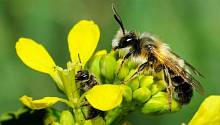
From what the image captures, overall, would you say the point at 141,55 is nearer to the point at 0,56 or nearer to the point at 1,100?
the point at 1,100

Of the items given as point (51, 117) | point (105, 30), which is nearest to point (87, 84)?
point (51, 117)

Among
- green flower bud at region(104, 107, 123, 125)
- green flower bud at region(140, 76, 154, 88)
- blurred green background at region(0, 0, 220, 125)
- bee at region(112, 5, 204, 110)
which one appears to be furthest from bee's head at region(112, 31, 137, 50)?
blurred green background at region(0, 0, 220, 125)

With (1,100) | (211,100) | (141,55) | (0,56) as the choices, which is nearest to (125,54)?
(141,55)

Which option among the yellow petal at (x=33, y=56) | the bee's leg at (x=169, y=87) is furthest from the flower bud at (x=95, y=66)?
the bee's leg at (x=169, y=87)

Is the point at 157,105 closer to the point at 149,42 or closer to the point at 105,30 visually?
the point at 149,42

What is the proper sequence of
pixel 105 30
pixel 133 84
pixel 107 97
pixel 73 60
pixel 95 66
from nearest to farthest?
1. pixel 107 97
2. pixel 133 84
3. pixel 95 66
4. pixel 73 60
5. pixel 105 30

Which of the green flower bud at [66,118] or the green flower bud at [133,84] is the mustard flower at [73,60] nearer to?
the green flower bud at [66,118]
